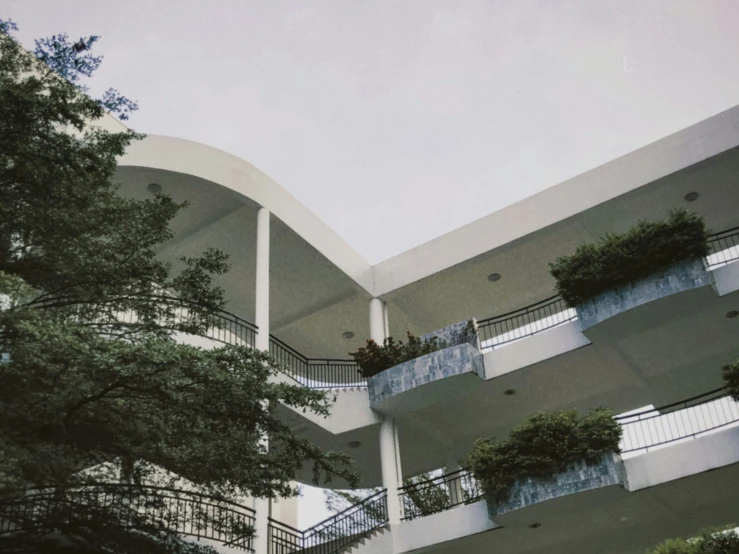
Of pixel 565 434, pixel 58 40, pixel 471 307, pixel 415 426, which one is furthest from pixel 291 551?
pixel 58 40

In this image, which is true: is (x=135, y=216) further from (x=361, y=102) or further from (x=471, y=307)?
(x=471, y=307)

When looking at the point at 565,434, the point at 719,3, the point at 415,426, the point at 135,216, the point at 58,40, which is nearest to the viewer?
the point at 58,40

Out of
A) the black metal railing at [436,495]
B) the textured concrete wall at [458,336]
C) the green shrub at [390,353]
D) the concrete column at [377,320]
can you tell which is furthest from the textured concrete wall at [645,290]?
the concrete column at [377,320]

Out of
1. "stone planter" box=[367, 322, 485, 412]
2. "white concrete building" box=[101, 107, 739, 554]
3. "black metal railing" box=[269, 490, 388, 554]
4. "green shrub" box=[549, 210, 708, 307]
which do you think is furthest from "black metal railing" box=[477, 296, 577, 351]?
"black metal railing" box=[269, 490, 388, 554]

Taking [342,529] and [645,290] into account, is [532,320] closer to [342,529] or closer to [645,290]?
[645,290]

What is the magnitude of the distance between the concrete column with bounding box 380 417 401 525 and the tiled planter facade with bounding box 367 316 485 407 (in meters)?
0.79

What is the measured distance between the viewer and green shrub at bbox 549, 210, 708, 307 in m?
15.2

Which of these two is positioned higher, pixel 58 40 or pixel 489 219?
pixel 489 219

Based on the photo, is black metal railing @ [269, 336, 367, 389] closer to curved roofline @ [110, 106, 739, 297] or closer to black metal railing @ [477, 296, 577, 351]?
curved roofline @ [110, 106, 739, 297]

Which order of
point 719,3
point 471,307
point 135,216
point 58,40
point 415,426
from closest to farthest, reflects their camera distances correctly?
point 58,40 < point 135,216 < point 719,3 < point 415,426 < point 471,307

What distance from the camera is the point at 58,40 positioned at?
9695 millimetres

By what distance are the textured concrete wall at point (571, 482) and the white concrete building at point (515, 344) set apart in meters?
0.15

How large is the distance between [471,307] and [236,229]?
7.18m

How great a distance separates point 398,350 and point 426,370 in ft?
3.70
